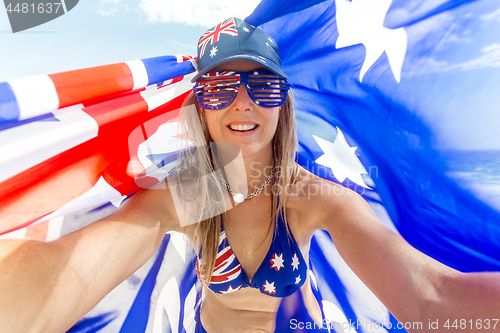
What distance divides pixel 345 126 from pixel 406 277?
1.29 metres

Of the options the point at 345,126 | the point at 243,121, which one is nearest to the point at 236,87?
the point at 243,121

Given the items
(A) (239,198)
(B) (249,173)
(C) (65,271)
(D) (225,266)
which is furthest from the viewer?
(B) (249,173)

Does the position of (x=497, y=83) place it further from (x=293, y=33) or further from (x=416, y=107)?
(x=293, y=33)

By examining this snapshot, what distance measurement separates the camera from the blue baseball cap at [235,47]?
4.93 ft

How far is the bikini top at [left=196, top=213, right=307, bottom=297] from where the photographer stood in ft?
5.61

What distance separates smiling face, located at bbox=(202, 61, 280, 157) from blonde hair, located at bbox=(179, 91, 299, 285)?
23 centimetres

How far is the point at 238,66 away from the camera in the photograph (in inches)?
61.6

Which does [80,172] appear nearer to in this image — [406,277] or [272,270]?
[272,270]

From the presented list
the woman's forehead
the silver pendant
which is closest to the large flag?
the woman's forehead

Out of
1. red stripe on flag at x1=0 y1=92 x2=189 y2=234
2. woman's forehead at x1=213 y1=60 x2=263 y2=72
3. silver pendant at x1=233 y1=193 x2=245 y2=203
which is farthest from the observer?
silver pendant at x1=233 y1=193 x2=245 y2=203

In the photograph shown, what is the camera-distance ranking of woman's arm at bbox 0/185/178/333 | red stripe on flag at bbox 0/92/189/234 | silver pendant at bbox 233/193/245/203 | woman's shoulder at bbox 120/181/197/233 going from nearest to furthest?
1. woman's arm at bbox 0/185/178/333
2. red stripe on flag at bbox 0/92/189/234
3. woman's shoulder at bbox 120/181/197/233
4. silver pendant at bbox 233/193/245/203

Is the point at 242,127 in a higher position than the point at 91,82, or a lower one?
lower

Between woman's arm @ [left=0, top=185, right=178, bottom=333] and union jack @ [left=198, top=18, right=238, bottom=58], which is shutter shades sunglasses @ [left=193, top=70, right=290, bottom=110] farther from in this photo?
woman's arm @ [left=0, top=185, right=178, bottom=333]

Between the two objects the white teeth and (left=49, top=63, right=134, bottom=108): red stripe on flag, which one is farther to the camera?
the white teeth
